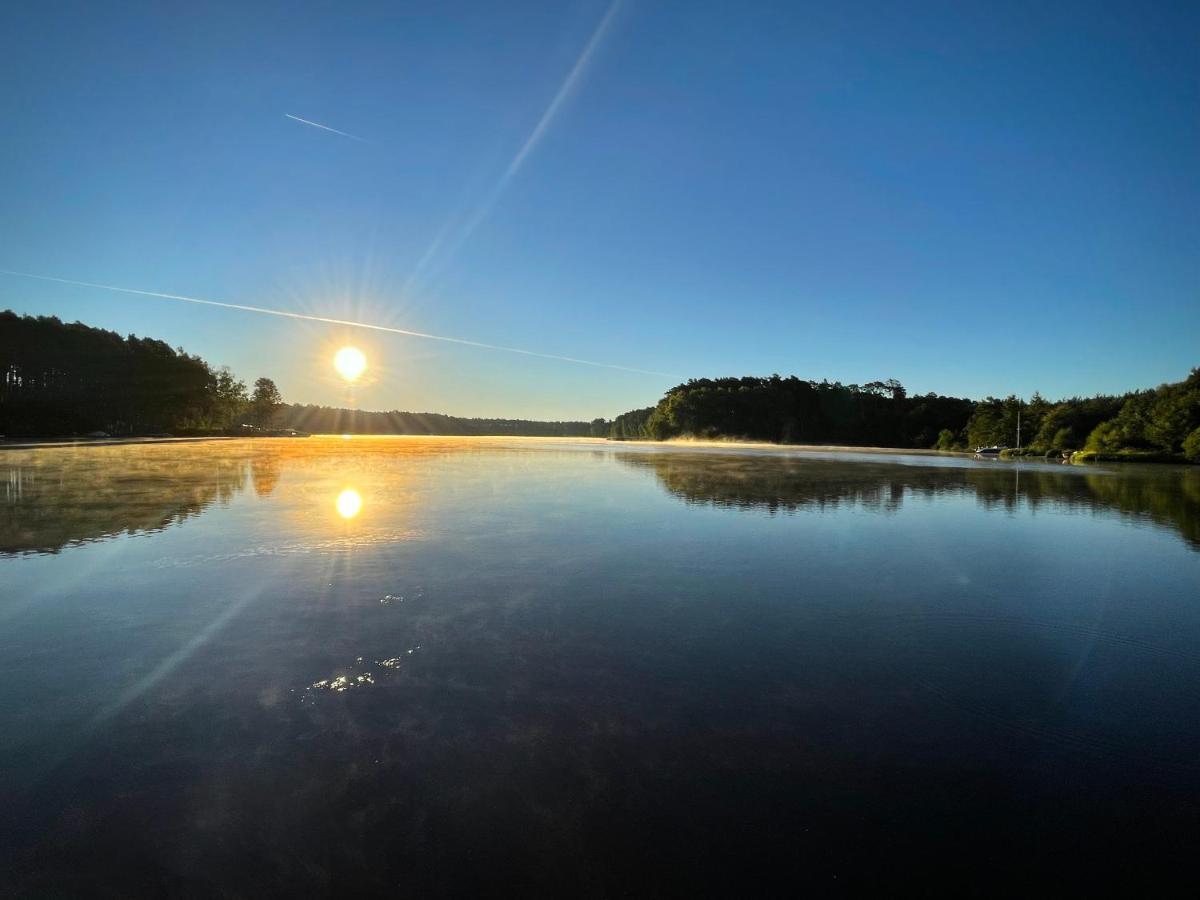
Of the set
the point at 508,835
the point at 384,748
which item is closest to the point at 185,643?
the point at 384,748

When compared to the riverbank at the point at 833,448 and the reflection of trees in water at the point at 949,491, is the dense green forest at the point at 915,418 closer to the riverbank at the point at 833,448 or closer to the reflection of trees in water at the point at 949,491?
the riverbank at the point at 833,448

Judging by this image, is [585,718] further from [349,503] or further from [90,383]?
[90,383]

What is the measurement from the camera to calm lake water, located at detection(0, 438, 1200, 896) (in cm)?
331

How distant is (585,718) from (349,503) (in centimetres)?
1447

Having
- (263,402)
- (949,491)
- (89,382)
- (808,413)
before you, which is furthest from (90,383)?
(808,413)

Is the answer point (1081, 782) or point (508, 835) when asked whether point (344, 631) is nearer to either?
point (508, 835)

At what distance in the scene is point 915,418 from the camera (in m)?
128

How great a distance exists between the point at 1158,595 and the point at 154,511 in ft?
66.4

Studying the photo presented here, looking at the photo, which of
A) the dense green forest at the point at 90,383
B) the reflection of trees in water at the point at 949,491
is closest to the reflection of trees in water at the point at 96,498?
the reflection of trees in water at the point at 949,491

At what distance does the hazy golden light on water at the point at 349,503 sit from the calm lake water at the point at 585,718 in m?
4.19

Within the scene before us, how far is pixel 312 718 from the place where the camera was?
4773 millimetres

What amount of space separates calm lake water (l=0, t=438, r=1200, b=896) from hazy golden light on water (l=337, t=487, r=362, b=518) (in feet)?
13.8

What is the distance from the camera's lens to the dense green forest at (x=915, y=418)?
5803 cm

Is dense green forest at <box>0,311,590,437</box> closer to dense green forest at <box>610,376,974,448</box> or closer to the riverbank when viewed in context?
the riverbank
